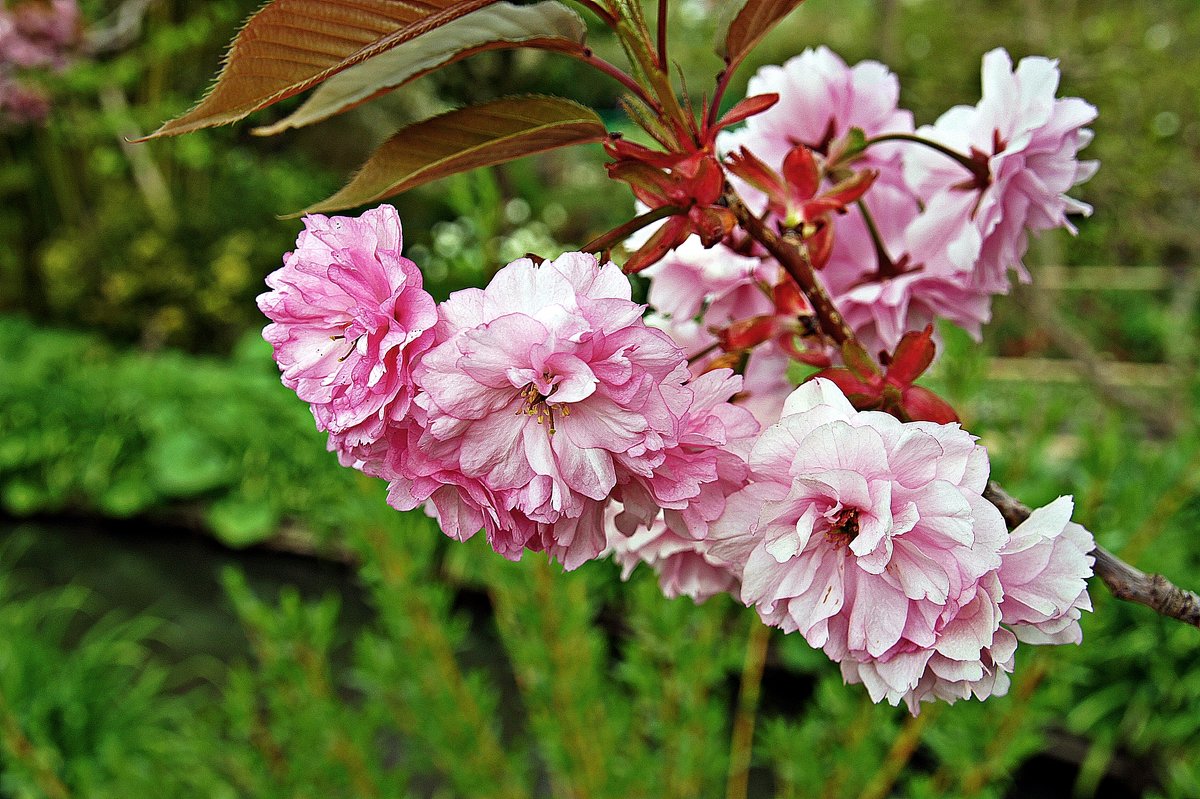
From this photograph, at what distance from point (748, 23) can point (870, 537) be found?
22 centimetres

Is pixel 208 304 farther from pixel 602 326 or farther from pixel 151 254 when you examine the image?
pixel 602 326

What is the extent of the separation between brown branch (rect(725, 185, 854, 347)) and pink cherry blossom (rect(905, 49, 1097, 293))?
0.26 ft

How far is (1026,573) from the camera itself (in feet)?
1.08

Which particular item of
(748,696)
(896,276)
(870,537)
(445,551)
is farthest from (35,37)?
(870,537)

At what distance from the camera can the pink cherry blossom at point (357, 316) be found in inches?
12.1

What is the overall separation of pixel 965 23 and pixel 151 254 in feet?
13.3

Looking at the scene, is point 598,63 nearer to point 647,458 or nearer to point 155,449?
point 647,458

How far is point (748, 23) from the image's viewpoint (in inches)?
15.3

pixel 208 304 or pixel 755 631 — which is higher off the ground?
pixel 755 631

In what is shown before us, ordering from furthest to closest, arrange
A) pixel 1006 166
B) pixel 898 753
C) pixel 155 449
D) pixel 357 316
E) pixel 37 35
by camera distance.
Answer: pixel 155 449, pixel 37 35, pixel 898 753, pixel 1006 166, pixel 357 316

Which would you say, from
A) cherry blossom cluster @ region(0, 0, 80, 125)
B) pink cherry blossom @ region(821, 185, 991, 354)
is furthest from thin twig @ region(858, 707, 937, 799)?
cherry blossom cluster @ region(0, 0, 80, 125)

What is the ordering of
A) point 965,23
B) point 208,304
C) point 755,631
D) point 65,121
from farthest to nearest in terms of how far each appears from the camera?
point 208,304 < point 965,23 < point 65,121 < point 755,631

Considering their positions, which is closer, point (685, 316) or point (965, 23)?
point (685, 316)

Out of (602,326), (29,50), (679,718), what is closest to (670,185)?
(602,326)
